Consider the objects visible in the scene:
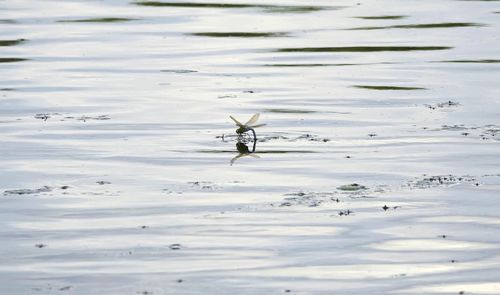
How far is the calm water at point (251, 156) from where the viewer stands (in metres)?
7.25

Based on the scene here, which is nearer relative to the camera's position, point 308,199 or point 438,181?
point 308,199

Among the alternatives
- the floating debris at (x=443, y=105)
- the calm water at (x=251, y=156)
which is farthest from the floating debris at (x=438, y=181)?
the floating debris at (x=443, y=105)

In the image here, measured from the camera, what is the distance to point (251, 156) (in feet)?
32.7

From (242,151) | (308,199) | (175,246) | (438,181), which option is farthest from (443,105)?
(175,246)

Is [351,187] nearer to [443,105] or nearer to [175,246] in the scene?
[175,246]

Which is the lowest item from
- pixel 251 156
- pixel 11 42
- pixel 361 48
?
pixel 251 156

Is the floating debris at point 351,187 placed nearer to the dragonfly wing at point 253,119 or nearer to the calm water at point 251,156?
the calm water at point 251,156

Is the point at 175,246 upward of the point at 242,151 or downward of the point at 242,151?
downward

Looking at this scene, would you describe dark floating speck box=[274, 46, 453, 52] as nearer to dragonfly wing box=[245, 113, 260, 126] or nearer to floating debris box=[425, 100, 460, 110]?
floating debris box=[425, 100, 460, 110]

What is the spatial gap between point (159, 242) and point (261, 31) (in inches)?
352

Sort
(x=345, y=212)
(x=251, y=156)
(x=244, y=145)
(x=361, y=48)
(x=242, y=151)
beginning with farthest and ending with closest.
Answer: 1. (x=361, y=48)
2. (x=244, y=145)
3. (x=242, y=151)
4. (x=251, y=156)
5. (x=345, y=212)

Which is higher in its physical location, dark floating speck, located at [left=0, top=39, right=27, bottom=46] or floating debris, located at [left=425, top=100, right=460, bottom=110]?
dark floating speck, located at [left=0, top=39, right=27, bottom=46]

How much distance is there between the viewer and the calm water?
725 centimetres

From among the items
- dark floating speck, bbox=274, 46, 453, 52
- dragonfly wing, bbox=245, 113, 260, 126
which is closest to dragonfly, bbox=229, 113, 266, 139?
dragonfly wing, bbox=245, 113, 260, 126
